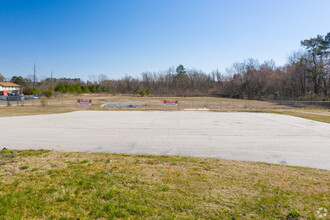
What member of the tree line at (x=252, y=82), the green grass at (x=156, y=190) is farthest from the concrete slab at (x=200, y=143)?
the tree line at (x=252, y=82)

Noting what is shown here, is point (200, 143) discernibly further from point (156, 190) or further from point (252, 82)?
point (252, 82)

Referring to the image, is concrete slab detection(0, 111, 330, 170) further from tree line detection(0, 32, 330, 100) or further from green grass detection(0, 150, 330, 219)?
tree line detection(0, 32, 330, 100)

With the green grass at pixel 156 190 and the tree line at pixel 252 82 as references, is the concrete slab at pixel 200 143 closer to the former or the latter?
the green grass at pixel 156 190

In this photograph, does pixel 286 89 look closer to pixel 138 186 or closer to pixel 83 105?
pixel 83 105

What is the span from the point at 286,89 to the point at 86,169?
246 ft

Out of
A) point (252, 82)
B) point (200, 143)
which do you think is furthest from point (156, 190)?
point (252, 82)

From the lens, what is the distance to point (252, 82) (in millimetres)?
76688

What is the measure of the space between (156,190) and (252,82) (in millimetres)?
80680

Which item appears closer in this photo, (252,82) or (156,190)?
(156,190)

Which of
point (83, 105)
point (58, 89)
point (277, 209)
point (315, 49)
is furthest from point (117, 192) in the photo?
point (58, 89)

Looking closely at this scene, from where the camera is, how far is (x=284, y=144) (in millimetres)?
10766

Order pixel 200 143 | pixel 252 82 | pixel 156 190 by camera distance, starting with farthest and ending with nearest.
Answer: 1. pixel 252 82
2. pixel 200 143
3. pixel 156 190

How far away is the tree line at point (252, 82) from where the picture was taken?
52406 millimetres

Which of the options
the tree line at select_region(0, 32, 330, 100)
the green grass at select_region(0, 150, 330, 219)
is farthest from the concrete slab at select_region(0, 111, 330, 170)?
the tree line at select_region(0, 32, 330, 100)
